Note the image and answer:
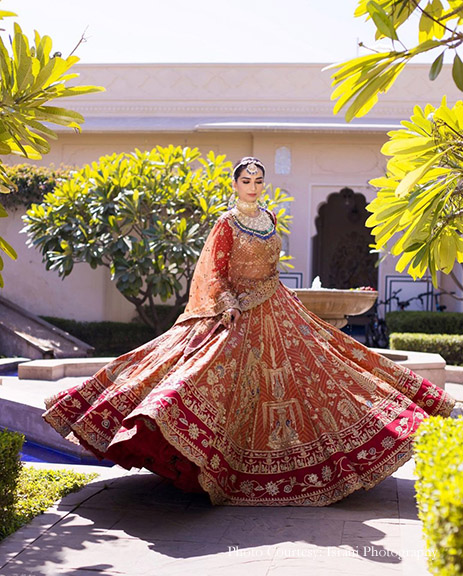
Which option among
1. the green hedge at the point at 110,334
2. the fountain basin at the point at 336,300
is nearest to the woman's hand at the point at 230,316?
the fountain basin at the point at 336,300

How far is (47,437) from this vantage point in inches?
211

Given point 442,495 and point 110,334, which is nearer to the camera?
point 442,495

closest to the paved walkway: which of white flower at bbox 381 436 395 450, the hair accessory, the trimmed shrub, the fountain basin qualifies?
white flower at bbox 381 436 395 450

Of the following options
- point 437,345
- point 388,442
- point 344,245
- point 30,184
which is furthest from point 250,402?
point 344,245

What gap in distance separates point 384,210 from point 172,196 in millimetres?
8219

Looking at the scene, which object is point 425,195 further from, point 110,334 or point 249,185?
point 110,334

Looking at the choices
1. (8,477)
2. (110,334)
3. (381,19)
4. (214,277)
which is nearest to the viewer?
(381,19)

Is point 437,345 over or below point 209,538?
over

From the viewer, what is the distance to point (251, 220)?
14.0ft

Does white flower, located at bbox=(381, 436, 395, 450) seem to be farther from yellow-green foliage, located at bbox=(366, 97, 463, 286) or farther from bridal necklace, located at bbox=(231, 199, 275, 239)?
bridal necklace, located at bbox=(231, 199, 275, 239)

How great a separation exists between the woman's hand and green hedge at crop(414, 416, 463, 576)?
66.5 inches

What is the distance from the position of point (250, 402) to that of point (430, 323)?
9078 mm

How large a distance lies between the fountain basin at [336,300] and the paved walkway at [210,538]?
3.00 metres

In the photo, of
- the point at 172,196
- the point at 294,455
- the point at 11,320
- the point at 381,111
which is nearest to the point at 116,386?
the point at 294,455
